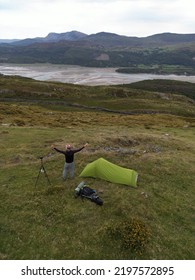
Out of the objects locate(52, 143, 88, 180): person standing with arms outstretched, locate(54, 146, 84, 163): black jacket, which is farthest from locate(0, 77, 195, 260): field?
locate(54, 146, 84, 163): black jacket

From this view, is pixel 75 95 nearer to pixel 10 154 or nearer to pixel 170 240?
pixel 10 154

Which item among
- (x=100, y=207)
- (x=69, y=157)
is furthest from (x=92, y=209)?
(x=69, y=157)

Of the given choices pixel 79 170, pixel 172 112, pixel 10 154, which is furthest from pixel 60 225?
pixel 172 112

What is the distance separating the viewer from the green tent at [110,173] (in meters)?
26.0

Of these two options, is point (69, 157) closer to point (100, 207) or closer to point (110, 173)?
point (110, 173)

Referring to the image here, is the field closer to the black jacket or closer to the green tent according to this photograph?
the green tent

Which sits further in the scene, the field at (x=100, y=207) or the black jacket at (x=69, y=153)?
the black jacket at (x=69, y=153)

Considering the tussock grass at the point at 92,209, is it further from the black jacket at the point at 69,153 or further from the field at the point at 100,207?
the black jacket at the point at 69,153

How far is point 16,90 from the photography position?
401 feet

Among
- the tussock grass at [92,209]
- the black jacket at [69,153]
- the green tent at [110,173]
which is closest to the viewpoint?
the tussock grass at [92,209]

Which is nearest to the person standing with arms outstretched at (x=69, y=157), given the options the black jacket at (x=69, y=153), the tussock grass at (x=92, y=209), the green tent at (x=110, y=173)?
the black jacket at (x=69, y=153)

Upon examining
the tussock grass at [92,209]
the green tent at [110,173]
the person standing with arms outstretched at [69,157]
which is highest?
the person standing with arms outstretched at [69,157]

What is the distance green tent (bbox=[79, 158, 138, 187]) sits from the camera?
26.0 m
